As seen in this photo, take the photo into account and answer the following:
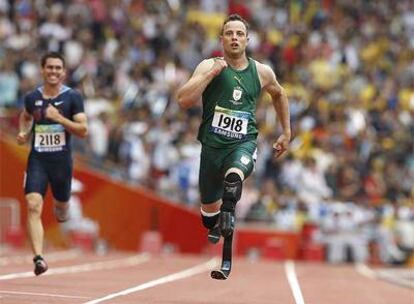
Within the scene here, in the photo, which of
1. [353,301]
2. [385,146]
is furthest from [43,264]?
[385,146]

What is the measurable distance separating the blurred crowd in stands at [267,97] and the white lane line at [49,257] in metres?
2.56

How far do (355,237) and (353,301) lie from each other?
1157cm

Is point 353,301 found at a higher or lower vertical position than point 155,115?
lower

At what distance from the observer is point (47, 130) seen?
587 inches

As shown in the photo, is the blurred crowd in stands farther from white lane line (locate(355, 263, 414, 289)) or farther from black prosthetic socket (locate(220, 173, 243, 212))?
black prosthetic socket (locate(220, 173, 243, 212))

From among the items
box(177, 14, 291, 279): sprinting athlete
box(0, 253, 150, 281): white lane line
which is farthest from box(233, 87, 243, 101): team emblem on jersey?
box(0, 253, 150, 281): white lane line

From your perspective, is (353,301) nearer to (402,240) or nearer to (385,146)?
(402,240)

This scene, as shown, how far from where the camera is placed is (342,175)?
26812mm

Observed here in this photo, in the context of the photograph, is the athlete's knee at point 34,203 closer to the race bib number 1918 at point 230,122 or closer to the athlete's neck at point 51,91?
the athlete's neck at point 51,91

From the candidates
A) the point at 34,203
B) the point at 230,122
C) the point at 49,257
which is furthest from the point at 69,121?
the point at 49,257

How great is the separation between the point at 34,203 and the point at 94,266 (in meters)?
5.80

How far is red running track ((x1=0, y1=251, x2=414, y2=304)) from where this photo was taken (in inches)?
523

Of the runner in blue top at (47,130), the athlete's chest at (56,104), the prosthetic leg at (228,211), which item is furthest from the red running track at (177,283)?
the athlete's chest at (56,104)

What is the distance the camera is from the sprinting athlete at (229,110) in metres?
12.6
